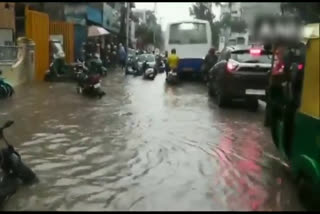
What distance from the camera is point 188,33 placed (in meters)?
24.4

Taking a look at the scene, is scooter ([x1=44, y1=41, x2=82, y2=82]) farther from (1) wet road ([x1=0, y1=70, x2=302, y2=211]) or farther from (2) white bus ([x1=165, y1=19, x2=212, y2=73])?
(1) wet road ([x1=0, y1=70, x2=302, y2=211])

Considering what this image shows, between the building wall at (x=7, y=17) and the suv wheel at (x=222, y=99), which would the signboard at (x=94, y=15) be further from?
the suv wheel at (x=222, y=99)

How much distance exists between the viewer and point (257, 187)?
586 centimetres

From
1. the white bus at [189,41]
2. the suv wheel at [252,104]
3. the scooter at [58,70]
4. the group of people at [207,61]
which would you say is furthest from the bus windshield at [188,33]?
the suv wheel at [252,104]

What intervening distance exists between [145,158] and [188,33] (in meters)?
17.8

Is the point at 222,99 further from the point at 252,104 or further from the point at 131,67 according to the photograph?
the point at 131,67

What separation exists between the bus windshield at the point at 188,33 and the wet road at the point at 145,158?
1146 cm

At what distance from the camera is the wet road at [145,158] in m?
5.32

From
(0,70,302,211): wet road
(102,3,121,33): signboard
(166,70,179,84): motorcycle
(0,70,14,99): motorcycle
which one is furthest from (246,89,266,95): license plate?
(102,3,121,33): signboard

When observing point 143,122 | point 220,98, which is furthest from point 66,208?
point 220,98

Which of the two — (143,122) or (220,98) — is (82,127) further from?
(220,98)

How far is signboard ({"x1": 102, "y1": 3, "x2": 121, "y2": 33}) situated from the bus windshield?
9.37 meters

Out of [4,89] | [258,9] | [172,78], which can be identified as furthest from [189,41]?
[258,9]

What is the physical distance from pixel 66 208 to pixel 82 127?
183 inches
